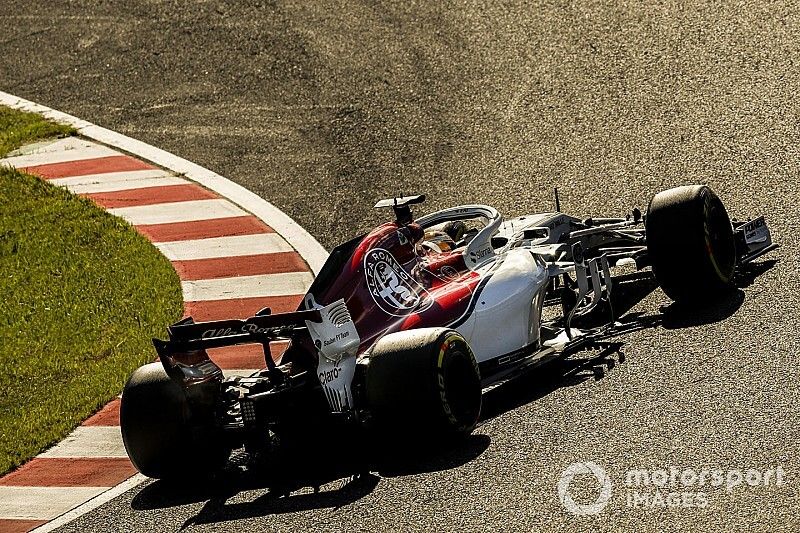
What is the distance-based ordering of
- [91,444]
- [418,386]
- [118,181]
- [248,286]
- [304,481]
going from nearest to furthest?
[418,386] → [304,481] → [91,444] → [248,286] → [118,181]

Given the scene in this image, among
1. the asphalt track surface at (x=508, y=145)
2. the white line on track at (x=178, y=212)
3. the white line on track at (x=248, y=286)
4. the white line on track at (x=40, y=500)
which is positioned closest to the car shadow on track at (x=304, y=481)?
the asphalt track surface at (x=508, y=145)

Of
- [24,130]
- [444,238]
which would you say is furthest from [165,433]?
[24,130]

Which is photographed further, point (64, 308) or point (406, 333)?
point (64, 308)

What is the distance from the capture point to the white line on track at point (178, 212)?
12.6 metres

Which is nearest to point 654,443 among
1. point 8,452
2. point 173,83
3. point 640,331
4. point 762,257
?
point 640,331

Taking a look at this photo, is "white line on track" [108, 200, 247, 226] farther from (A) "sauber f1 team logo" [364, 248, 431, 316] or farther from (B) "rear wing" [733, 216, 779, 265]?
(B) "rear wing" [733, 216, 779, 265]

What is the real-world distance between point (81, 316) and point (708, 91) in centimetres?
636

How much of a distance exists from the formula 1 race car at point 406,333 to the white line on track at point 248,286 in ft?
5.67

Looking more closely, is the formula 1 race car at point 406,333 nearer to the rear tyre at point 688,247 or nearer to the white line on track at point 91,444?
the rear tyre at point 688,247

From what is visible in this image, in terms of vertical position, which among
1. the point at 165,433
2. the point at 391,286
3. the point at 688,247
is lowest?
the point at 165,433

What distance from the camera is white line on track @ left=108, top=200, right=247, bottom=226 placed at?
41.2ft

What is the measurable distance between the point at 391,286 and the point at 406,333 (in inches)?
36.2

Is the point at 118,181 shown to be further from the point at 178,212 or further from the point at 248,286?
the point at 248,286

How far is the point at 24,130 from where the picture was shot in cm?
1490
